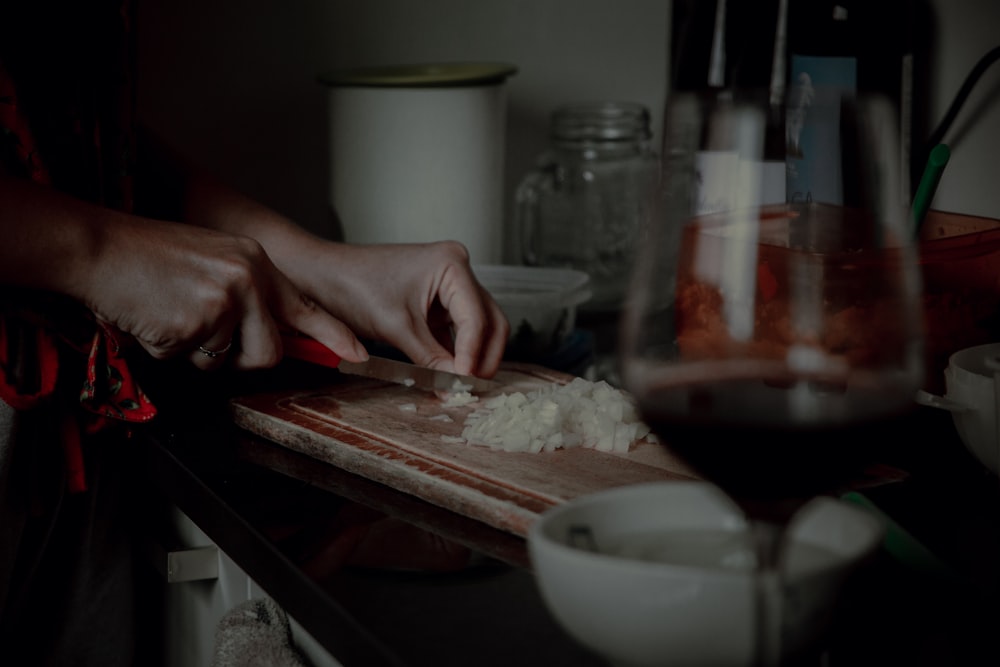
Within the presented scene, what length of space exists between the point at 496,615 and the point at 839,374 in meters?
0.21

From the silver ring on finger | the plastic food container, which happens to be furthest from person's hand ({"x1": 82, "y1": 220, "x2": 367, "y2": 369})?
the plastic food container

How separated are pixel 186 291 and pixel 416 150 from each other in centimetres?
51

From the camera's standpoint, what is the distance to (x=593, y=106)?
4.88ft

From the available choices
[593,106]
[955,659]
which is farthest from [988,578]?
[593,106]

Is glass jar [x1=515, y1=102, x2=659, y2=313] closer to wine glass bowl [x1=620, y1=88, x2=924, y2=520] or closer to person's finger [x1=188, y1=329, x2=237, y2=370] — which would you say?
person's finger [x1=188, y1=329, x2=237, y2=370]

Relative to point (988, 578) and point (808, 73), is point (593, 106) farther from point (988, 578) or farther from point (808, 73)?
point (988, 578)

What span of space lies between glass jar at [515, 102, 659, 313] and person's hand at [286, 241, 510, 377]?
1.48 feet

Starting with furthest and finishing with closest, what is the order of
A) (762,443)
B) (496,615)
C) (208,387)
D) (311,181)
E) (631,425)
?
(311,181)
(208,387)
(631,425)
(496,615)
(762,443)

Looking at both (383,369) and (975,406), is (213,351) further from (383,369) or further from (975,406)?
(975,406)

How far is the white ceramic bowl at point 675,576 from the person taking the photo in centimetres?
36

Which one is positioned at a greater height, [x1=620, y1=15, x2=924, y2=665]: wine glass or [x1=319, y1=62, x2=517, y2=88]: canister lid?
[x1=319, y1=62, x2=517, y2=88]: canister lid

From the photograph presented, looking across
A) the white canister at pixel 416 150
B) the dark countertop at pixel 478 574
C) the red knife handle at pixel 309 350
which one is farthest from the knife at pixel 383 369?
the white canister at pixel 416 150

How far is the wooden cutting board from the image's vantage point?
26.5 inches

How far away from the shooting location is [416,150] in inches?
49.7
